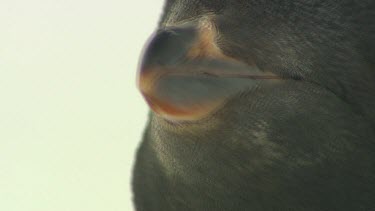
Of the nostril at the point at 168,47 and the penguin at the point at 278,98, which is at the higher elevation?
the nostril at the point at 168,47

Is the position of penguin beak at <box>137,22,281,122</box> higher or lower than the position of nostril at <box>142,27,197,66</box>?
lower

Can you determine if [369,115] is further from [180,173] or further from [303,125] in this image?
[180,173]

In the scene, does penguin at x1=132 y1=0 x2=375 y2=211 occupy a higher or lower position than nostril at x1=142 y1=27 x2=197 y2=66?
lower
